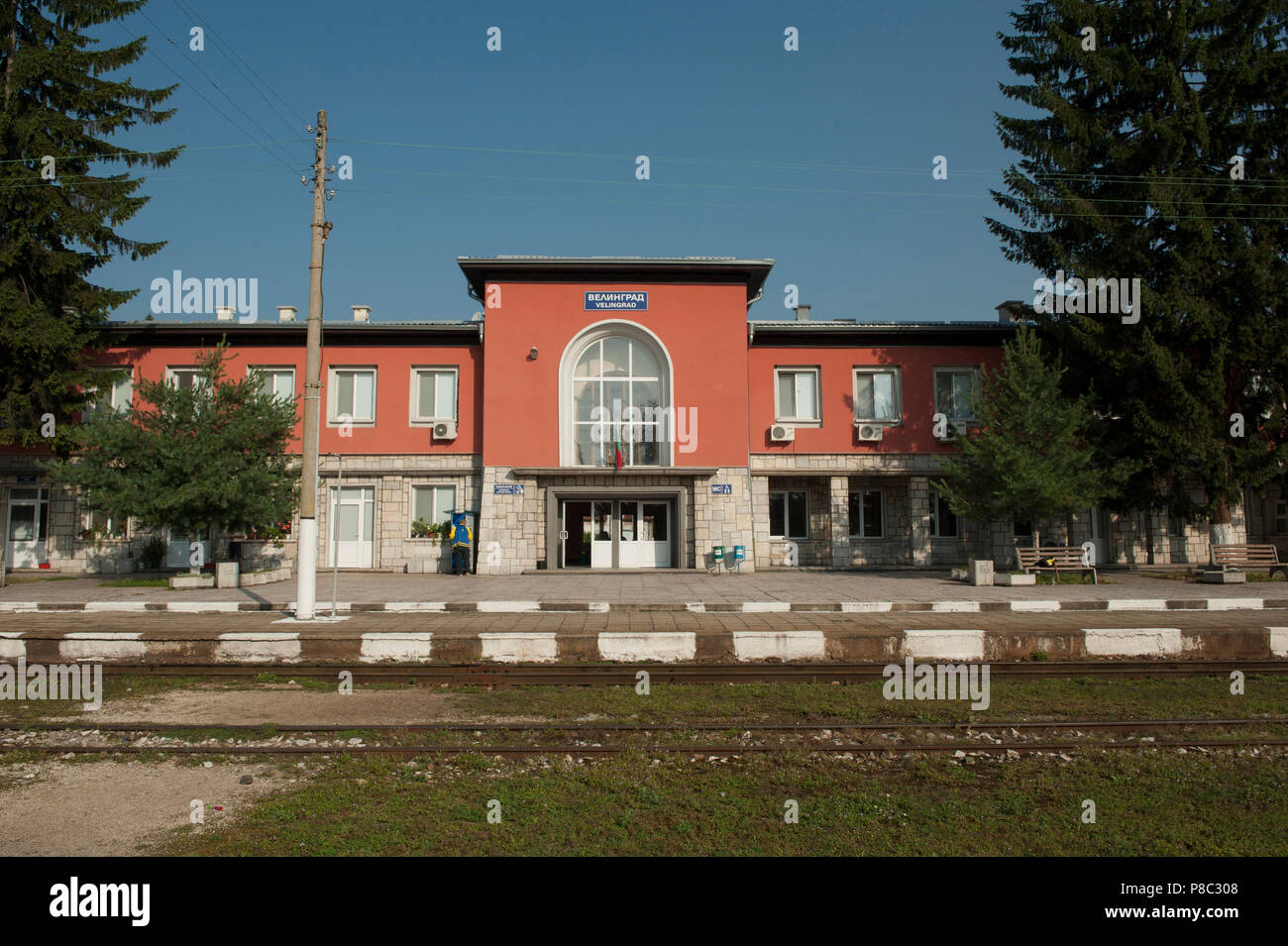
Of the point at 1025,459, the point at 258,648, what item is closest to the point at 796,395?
Answer: the point at 1025,459

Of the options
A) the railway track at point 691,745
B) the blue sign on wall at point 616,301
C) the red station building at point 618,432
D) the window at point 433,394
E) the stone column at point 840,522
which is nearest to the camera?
the railway track at point 691,745

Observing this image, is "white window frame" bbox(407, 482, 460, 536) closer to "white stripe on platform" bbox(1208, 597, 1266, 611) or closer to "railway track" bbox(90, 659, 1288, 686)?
"railway track" bbox(90, 659, 1288, 686)

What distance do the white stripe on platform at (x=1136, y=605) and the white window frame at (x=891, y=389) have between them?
11760 mm

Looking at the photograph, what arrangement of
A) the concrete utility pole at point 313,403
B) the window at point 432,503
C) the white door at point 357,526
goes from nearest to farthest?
the concrete utility pole at point 313,403
the white door at point 357,526
the window at point 432,503

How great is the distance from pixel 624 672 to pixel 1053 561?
15.6 meters

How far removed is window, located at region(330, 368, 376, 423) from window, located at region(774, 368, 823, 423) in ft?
47.1

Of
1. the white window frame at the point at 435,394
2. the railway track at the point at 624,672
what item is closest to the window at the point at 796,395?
the white window frame at the point at 435,394

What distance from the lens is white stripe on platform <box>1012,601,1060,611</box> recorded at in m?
15.1

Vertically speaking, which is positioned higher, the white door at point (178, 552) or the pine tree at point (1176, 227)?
the pine tree at point (1176, 227)

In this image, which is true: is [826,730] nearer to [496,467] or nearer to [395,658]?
[395,658]

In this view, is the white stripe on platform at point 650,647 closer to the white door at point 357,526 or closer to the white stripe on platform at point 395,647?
the white stripe on platform at point 395,647

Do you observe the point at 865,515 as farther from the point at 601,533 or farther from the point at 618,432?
the point at 601,533

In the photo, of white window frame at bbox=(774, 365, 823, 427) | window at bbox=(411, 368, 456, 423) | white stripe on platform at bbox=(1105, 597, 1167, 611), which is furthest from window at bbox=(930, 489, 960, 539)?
window at bbox=(411, 368, 456, 423)

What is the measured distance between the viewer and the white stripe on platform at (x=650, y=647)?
11125mm
